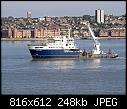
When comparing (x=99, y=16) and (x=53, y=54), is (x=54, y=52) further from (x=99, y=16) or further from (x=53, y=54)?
(x=99, y=16)

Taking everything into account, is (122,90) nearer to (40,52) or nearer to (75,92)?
(75,92)

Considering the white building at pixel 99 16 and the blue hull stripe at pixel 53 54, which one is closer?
the blue hull stripe at pixel 53 54

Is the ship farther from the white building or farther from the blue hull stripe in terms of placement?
the white building

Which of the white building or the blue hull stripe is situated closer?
the blue hull stripe

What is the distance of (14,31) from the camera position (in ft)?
126

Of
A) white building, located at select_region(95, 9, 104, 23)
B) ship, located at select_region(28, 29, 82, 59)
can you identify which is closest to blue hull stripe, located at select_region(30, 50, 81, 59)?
ship, located at select_region(28, 29, 82, 59)

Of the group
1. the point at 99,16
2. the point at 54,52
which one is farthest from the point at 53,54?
the point at 99,16

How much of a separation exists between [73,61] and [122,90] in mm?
7169

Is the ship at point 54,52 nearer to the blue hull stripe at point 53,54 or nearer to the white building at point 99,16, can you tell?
the blue hull stripe at point 53,54

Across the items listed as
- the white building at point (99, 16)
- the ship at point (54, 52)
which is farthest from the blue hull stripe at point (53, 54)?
the white building at point (99, 16)

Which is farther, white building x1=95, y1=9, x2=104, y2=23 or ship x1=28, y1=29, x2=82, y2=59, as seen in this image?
white building x1=95, y1=9, x2=104, y2=23

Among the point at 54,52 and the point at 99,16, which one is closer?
the point at 54,52

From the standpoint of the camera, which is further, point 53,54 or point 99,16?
point 99,16

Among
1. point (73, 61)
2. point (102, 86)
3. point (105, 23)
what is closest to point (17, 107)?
point (102, 86)
